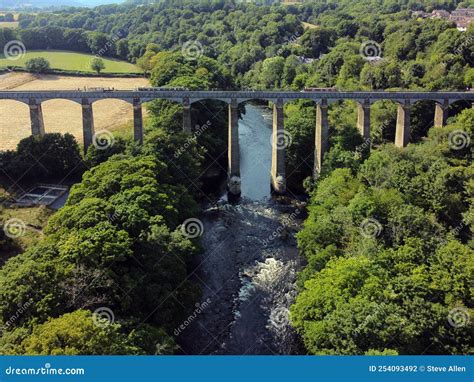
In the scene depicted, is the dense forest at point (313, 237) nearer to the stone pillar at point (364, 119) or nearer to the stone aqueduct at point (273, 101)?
the stone pillar at point (364, 119)

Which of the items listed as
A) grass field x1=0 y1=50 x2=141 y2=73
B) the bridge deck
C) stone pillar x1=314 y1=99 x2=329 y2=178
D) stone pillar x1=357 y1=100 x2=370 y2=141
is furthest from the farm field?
stone pillar x1=357 y1=100 x2=370 y2=141

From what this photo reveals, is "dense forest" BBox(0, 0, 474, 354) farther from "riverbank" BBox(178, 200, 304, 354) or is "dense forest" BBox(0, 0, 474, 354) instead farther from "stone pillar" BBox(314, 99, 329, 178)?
"riverbank" BBox(178, 200, 304, 354)

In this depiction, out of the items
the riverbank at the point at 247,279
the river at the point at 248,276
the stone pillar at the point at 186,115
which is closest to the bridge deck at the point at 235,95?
the stone pillar at the point at 186,115

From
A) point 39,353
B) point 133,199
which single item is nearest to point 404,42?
point 133,199

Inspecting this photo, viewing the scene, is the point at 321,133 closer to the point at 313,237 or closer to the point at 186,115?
the point at 186,115

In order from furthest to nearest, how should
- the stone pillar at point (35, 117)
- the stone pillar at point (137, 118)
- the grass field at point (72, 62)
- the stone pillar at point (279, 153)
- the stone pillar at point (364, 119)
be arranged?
the grass field at point (72, 62), the stone pillar at point (35, 117), the stone pillar at point (137, 118), the stone pillar at point (364, 119), the stone pillar at point (279, 153)

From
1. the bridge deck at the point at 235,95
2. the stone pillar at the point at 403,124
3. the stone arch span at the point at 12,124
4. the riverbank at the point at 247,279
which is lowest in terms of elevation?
the riverbank at the point at 247,279

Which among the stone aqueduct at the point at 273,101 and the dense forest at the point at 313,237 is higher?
the stone aqueduct at the point at 273,101
